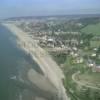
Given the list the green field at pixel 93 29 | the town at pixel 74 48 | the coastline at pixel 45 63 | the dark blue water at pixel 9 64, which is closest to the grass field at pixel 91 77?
the town at pixel 74 48

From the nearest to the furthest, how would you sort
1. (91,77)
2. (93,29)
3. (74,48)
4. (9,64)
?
1. (91,77)
2. (9,64)
3. (74,48)
4. (93,29)

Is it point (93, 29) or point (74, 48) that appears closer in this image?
point (74, 48)

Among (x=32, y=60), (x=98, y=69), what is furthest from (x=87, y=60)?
(x=32, y=60)

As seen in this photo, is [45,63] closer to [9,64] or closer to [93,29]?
[9,64]

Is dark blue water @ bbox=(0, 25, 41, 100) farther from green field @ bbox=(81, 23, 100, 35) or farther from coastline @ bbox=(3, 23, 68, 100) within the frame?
green field @ bbox=(81, 23, 100, 35)

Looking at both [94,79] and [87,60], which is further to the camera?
[87,60]

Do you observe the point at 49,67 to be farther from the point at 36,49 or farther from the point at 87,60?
the point at 36,49

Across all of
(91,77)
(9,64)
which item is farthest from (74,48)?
(91,77)
